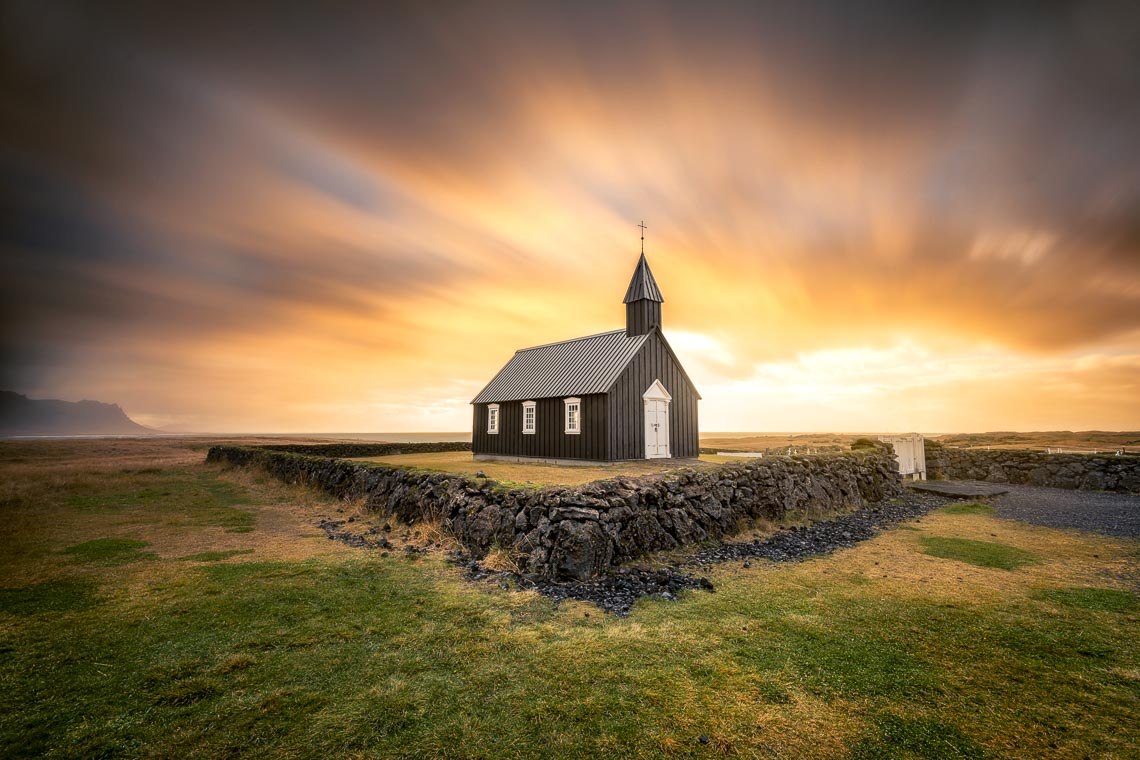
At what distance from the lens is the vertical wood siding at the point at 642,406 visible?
21.9 meters

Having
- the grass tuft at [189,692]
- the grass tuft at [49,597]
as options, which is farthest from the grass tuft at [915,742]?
the grass tuft at [49,597]

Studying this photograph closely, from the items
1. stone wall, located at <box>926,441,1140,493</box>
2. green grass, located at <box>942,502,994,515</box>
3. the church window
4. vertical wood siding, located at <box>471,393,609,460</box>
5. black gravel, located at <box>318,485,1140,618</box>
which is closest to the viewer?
black gravel, located at <box>318,485,1140,618</box>

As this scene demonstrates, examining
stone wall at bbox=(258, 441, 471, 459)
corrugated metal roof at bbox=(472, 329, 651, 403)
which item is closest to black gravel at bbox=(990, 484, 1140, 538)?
corrugated metal roof at bbox=(472, 329, 651, 403)

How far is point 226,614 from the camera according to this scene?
309 inches

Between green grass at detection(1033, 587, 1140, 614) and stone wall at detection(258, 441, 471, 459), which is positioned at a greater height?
stone wall at detection(258, 441, 471, 459)

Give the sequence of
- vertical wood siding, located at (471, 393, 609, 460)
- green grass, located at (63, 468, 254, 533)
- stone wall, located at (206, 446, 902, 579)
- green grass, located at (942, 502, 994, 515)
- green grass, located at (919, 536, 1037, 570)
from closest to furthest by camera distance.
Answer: stone wall, located at (206, 446, 902, 579) < green grass, located at (919, 536, 1037, 570) < green grass, located at (63, 468, 254, 533) < green grass, located at (942, 502, 994, 515) < vertical wood siding, located at (471, 393, 609, 460)

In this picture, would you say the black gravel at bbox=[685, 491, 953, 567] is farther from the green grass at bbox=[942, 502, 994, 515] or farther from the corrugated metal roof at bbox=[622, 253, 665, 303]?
the corrugated metal roof at bbox=[622, 253, 665, 303]

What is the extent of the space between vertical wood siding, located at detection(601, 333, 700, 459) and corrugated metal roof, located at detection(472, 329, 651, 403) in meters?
0.73

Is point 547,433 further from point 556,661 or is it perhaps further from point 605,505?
point 556,661

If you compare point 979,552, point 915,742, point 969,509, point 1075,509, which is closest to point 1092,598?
point 979,552

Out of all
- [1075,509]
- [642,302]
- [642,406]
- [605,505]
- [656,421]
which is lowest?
[1075,509]

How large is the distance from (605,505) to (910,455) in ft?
79.9

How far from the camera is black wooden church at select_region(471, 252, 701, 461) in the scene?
72.4ft

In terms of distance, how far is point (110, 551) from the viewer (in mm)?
11711
